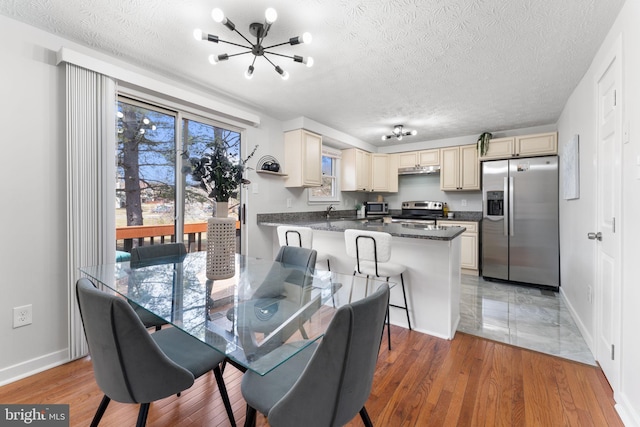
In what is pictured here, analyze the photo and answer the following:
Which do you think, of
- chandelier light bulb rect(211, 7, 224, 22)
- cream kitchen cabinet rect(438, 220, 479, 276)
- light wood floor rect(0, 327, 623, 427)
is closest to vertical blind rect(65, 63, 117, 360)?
light wood floor rect(0, 327, 623, 427)

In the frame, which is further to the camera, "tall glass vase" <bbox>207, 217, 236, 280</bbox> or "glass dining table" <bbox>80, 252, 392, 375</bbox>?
"tall glass vase" <bbox>207, 217, 236, 280</bbox>

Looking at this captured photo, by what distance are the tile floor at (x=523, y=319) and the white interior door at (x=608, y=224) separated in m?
0.32

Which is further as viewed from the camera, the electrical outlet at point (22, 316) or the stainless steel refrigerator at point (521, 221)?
the stainless steel refrigerator at point (521, 221)

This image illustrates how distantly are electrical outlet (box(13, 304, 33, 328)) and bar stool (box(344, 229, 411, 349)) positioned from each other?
2.39 m

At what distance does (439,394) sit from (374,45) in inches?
96.3

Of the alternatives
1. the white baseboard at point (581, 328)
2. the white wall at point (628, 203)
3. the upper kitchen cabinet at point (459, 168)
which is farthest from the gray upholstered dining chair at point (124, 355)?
the upper kitchen cabinet at point (459, 168)

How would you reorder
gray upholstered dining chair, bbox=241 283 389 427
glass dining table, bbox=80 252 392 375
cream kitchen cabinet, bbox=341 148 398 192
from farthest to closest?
cream kitchen cabinet, bbox=341 148 398 192
glass dining table, bbox=80 252 392 375
gray upholstered dining chair, bbox=241 283 389 427

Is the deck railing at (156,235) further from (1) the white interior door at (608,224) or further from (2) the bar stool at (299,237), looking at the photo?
(1) the white interior door at (608,224)

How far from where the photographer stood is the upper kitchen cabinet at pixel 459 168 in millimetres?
4645

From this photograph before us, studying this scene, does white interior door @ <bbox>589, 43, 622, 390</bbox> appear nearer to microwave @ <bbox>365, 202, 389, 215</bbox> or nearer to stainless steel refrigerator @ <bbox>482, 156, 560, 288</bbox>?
stainless steel refrigerator @ <bbox>482, 156, 560, 288</bbox>

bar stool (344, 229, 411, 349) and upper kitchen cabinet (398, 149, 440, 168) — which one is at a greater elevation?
upper kitchen cabinet (398, 149, 440, 168)

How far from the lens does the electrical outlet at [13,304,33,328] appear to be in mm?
1885

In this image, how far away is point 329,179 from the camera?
5.16 m

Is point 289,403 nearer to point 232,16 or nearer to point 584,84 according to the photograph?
point 232,16
